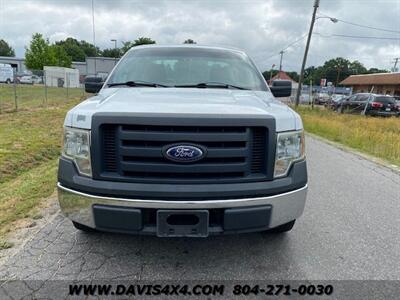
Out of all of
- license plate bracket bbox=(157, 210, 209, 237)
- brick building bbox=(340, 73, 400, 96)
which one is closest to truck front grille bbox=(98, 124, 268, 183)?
license plate bracket bbox=(157, 210, 209, 237)

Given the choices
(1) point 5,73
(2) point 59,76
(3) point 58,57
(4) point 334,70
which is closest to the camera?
(1) point 5,73

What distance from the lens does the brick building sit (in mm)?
46156

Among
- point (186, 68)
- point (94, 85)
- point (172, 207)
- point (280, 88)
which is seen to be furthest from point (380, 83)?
point (172, 207)

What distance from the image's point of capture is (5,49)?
10550cm

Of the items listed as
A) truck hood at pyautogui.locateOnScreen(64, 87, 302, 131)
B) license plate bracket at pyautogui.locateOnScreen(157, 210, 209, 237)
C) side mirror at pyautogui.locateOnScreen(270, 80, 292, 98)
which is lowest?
license plate bracket at pyautogui.locateOnScreen(157, 210, 209, 237)

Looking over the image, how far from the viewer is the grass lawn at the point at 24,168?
3.98m

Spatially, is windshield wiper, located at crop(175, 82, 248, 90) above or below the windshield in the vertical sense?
below

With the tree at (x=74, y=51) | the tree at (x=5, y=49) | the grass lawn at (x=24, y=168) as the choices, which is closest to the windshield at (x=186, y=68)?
the grass lawn at (x=24, y=168)

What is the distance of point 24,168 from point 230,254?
439 centimetres

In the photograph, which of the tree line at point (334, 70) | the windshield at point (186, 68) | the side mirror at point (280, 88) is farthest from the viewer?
the tree line at point (334, 70)

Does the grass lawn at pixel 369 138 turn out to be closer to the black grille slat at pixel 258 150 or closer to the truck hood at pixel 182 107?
the truck hood at pixel 182 107

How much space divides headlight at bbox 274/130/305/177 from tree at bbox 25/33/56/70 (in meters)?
60.3

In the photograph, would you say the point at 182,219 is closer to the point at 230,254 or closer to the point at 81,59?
the point at 230,254

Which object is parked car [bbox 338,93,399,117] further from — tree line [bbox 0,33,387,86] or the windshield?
tree line [bbox 0,33,387,86]
